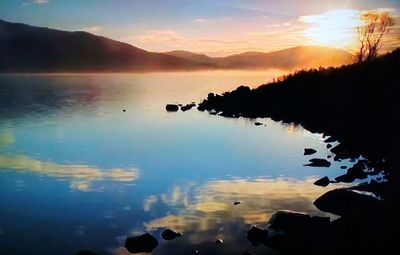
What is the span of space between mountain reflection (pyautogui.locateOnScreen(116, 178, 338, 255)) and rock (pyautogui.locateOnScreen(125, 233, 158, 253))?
27 cm

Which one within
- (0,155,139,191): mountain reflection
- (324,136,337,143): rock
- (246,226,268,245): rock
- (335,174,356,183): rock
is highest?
(324,136,337,143): rock

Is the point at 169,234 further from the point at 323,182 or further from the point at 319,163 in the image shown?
the point at 319,163

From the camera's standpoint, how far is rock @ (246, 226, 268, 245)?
16981 mm

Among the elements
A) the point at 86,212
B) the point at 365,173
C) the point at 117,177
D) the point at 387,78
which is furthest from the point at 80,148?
the point at 387,78

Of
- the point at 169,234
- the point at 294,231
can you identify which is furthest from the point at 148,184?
the point at 294,231

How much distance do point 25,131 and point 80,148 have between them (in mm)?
14384

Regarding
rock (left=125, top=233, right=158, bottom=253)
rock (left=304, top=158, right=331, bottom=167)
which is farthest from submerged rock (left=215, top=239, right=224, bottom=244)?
rock (left=304, top=158, right=331, bottom=167)

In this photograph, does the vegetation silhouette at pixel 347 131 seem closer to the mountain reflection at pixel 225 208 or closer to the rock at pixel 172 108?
the mountain reflection at pixel 225 208

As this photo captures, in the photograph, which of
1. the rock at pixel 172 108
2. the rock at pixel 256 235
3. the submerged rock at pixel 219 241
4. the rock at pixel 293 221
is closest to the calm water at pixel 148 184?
the submerged rock at pixel 219 241

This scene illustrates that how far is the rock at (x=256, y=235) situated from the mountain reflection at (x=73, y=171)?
37.1ft

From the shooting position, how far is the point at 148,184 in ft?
87.1

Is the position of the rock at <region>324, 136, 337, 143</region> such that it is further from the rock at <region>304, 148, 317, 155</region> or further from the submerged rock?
the submerged rock

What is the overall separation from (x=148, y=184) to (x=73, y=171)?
6635 mm

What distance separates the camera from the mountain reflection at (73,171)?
90.6 feet
